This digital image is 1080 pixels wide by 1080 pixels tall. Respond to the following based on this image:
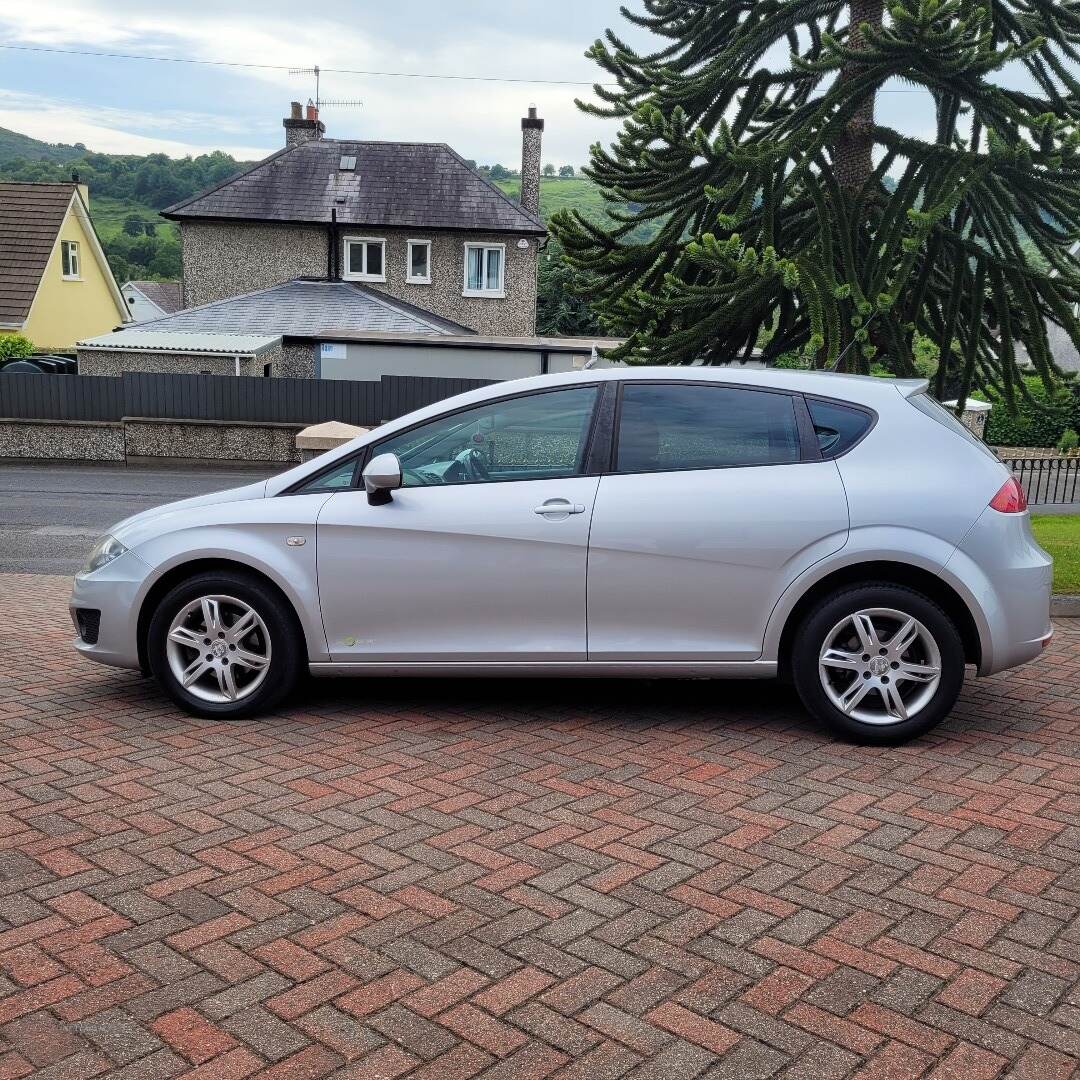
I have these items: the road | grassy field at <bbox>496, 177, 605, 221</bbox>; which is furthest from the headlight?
grassy field at <bbox>496, 177, 605, 221</bbox>

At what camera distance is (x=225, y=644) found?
230 inches

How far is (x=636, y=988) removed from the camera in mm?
3301

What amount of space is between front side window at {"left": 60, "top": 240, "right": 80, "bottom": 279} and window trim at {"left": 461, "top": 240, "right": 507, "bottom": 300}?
15.3 m

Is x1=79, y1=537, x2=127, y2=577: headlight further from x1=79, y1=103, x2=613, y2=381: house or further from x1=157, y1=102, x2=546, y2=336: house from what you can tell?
x1=157, y1=102, x2=546, y2=336: house

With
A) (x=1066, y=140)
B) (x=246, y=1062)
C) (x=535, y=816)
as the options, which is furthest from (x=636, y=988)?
(x=1066, y=140)

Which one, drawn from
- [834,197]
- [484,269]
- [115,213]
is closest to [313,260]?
[484,269]

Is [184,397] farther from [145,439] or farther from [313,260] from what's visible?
[313,260]

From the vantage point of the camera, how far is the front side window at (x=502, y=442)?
230 inches

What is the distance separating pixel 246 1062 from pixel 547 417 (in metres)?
3.60

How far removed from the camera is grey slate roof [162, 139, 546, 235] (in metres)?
40.6

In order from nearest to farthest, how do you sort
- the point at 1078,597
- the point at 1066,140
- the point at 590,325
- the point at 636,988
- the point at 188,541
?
the point at 636,988, the point at 188,541, the point at 1078,597, the point at 1066,140, the point at 590,325

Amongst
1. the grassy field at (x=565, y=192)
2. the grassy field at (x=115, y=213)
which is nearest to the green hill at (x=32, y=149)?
the grassy field at (x=115, y=213)

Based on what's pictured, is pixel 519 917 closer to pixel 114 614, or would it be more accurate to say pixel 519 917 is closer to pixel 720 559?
pixel 720 559

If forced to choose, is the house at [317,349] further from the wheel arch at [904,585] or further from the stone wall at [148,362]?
the wheel arch at [904,585]
